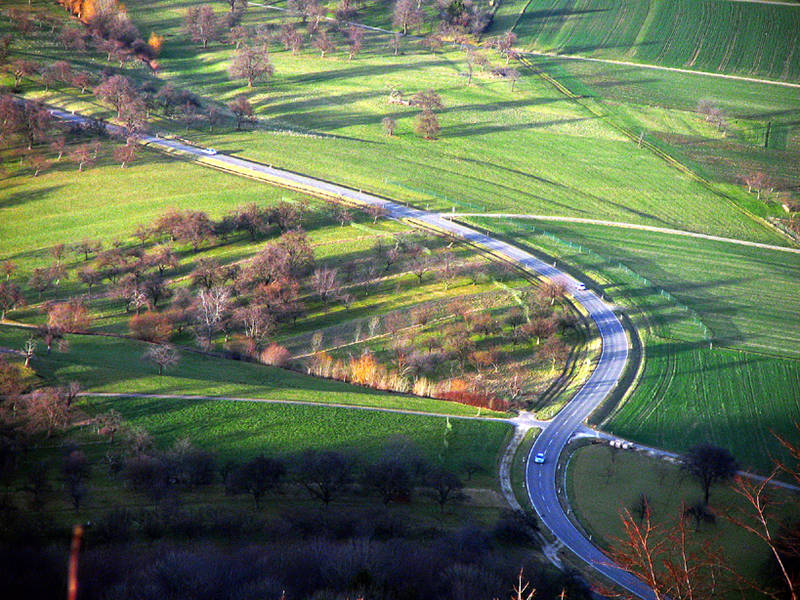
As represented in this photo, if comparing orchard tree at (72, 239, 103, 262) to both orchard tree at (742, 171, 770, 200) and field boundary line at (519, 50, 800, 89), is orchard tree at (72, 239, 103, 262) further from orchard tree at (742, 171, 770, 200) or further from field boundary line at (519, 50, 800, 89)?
field boundary line at (519, 50, 800, 89)

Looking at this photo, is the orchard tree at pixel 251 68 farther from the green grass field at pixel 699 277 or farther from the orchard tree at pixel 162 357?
the orchard tree at pixel 162 357

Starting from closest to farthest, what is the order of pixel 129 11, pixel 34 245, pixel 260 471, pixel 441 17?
pixel 260 471
pixel 34 245
pixel 129 11
pixel 441 17

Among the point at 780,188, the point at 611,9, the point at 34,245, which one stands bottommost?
the point at 34,245

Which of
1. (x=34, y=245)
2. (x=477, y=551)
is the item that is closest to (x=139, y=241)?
(x=34, y=245)

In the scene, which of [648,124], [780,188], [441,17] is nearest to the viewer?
[780,188]

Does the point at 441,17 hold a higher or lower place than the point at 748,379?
higher

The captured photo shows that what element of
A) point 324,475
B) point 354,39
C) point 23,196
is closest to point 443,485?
point 324,475

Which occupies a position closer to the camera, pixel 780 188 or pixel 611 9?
pixel 780 188

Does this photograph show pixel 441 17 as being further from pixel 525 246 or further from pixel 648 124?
pixel 525 246

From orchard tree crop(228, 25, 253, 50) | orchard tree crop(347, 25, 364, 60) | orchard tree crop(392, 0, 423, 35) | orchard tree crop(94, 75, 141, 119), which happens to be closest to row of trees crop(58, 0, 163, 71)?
orchard tree crop(228, 25, 253, 50)
